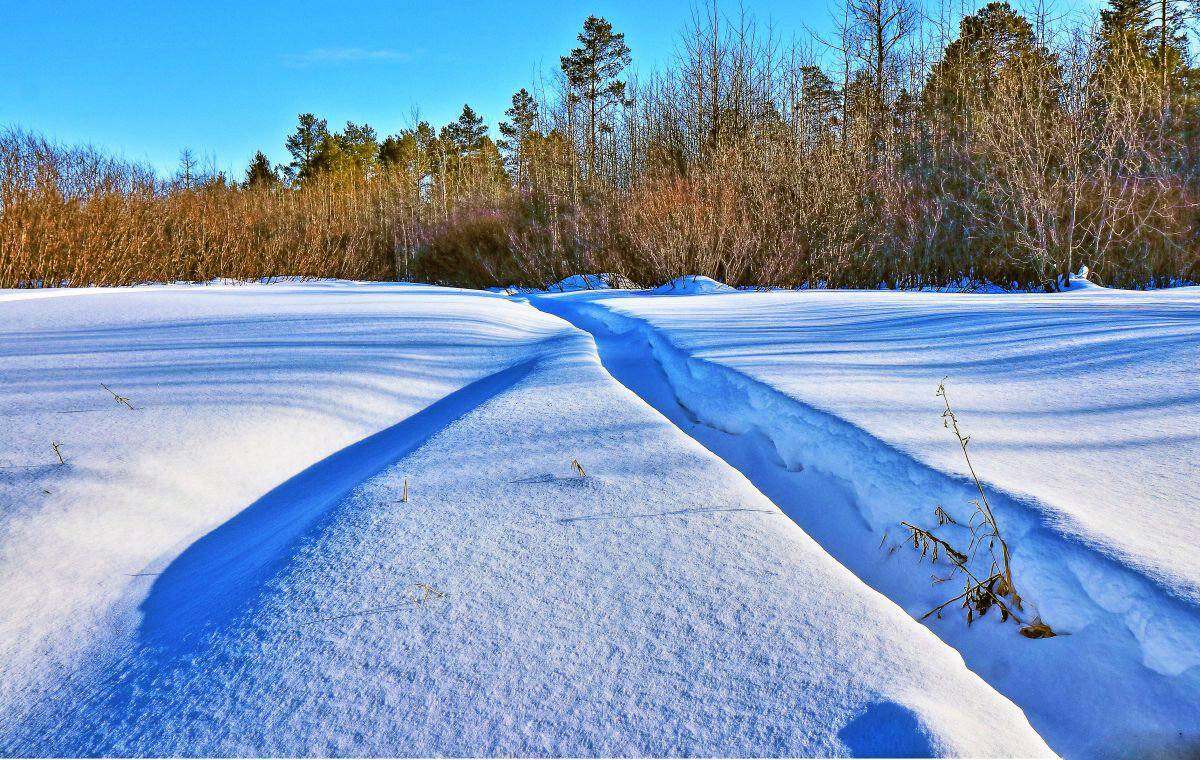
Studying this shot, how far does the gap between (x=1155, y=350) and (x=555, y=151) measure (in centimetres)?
1429

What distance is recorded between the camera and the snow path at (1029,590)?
81cm

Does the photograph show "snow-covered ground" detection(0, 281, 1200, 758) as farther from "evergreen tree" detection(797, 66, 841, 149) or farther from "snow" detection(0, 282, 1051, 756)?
"evergreen tree" detection(797, 66, 841, 149)

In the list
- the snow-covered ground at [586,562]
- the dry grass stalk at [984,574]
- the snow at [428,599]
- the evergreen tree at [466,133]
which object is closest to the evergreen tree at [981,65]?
the snow-covered ground at [586,562]

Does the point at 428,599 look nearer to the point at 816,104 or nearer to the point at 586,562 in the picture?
the point at 586,562

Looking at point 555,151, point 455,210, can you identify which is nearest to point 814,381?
point 555,151

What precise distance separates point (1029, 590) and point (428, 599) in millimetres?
896

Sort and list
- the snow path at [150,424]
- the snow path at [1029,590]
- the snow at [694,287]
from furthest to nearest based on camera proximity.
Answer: the snow at [694,287]
the snow path at [150,424]
the snow path at [1029,590]

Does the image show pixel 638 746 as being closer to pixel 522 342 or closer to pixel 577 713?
pixel 577 713

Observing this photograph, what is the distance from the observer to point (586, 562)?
1008 millimetres

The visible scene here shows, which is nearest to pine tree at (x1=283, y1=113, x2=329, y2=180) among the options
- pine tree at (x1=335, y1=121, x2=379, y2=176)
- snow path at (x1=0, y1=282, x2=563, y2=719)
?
pine tree at (x1=335, y1=121, x2=379, y2=176)

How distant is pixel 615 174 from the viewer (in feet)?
53.3

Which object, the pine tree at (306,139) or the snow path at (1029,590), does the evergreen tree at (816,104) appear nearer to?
the snow path at (1029,590)

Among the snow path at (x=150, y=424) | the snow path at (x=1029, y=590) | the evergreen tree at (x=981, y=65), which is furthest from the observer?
the evergreen tree at (x=981, y=65)

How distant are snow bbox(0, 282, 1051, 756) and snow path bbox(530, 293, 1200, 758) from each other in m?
0.21
